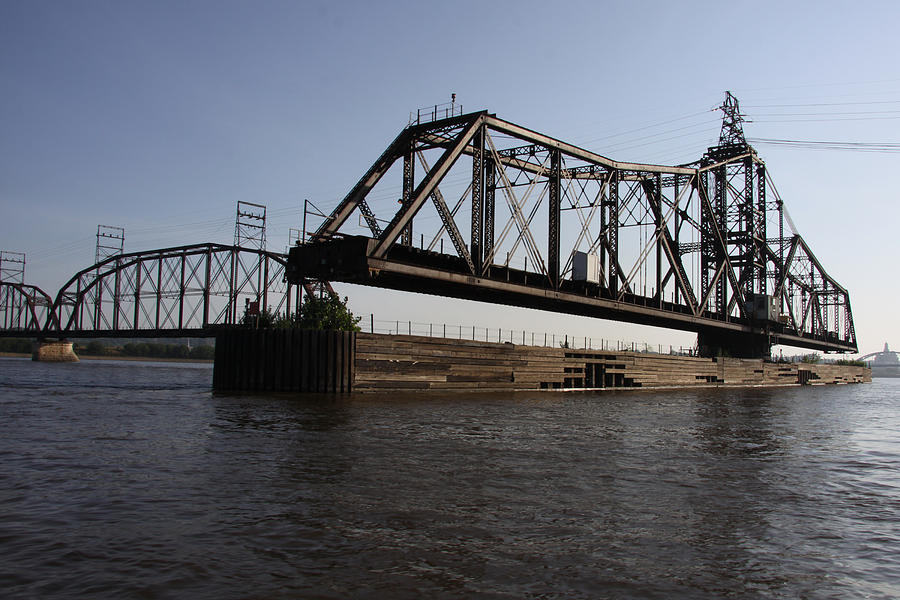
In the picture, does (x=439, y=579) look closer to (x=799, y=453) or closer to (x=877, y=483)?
(x=877, y=483)

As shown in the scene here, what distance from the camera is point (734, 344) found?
273ft

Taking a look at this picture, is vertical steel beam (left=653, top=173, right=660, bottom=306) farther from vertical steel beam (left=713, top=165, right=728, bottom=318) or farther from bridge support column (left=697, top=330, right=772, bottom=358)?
bridge support column (left=697, top=330, right=772, bottom=358)

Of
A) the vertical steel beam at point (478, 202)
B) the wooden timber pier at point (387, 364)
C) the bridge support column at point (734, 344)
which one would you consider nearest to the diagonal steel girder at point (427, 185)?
the vertical steel beam at point (478, 202)

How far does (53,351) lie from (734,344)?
126660 mm

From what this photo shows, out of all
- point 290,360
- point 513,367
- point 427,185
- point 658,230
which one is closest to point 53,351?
point 290,360

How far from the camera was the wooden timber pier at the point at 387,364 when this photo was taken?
34.4 m

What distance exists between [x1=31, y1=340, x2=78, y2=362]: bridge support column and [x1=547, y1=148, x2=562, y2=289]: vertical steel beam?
120875 millimetres

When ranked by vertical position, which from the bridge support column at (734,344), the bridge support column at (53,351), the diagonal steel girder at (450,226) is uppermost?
the diagonal steel girder at (450,226)

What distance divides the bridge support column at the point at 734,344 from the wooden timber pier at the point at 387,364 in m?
32.0

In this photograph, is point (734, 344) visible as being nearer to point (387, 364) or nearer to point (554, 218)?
point (554, 218)

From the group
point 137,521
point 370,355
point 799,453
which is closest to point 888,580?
point 137,521

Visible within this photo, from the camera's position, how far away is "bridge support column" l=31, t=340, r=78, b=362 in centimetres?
12988

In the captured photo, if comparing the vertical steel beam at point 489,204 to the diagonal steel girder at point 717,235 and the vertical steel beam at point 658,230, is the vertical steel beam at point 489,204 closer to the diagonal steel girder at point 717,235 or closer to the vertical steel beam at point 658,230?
the vertical steel beam at point 658,230

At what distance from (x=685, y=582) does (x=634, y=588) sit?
2.42ft
